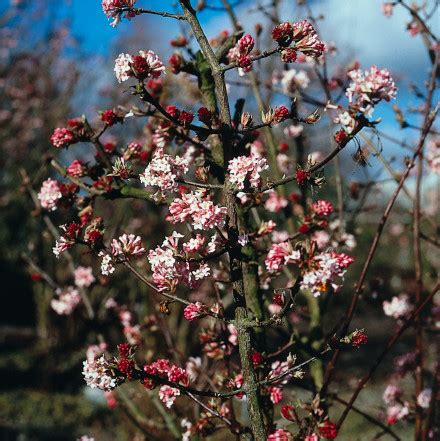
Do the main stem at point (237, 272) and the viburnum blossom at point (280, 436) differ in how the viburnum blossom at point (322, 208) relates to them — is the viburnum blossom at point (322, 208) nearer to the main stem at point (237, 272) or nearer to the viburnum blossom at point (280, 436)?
the main stem at point (237, 272)

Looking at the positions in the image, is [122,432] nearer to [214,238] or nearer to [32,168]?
[214,238]

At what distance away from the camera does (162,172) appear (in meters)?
1.53

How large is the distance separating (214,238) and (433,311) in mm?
1891

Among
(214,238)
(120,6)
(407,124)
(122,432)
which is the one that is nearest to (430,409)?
(214,238)

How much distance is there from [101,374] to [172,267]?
360 mm

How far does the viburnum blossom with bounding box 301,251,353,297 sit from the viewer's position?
4.62ft

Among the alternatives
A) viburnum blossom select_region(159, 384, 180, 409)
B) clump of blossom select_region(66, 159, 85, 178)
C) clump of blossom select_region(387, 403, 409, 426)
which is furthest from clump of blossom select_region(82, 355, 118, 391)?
clump of blossom select_region(387, 403, 409, 426)

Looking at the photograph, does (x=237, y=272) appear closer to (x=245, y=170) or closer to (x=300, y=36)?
(x=245, y=170)

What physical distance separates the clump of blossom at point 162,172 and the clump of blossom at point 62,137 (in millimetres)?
599

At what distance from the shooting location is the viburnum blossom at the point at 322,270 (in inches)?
55.5

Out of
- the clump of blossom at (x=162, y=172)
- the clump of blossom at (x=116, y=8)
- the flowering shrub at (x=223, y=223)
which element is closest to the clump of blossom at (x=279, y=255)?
the flowering shrub at (x=223, y=223)

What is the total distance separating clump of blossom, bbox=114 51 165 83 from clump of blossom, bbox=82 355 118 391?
814 mm

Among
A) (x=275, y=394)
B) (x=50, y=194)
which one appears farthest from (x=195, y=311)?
(x=50, y=194)

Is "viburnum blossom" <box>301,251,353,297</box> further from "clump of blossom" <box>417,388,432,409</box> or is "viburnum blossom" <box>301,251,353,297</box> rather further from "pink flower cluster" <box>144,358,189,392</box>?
"clump of blossom" <box>417,388,432,409</box>
